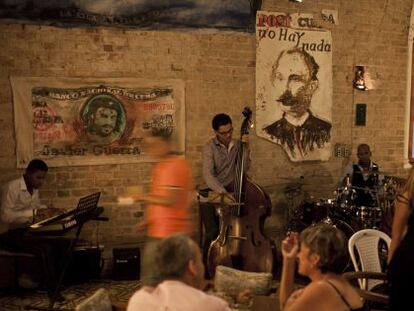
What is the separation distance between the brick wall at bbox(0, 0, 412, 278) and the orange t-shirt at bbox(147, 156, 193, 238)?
2.51m

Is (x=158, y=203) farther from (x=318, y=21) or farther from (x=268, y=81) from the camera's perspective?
(x=318, y=21)

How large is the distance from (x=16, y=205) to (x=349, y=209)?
3426 mm

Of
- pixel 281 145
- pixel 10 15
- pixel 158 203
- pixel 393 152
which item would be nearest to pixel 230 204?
pixel 158 203

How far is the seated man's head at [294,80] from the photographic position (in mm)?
6562

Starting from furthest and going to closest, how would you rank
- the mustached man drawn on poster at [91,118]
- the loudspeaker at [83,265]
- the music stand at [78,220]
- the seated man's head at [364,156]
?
the seated man's head at [364,156]
the mustached man drawn on poster at [91,118]
the loudspeaker at [83,265]
the music stand at [78,220]

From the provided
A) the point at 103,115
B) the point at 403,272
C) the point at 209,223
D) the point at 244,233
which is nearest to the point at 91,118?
the point at 103,115

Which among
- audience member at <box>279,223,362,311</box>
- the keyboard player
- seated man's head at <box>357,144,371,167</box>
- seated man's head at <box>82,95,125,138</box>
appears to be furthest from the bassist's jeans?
audience member at <box>279,223,362,311</box>

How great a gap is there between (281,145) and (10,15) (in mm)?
3546

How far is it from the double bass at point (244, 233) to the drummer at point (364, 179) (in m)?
1.66

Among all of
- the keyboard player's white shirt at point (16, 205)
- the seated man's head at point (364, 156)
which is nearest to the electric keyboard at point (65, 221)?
the keyboard player's white shirt at point (16, 205)

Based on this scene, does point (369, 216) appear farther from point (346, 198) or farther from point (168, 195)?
point (168, 195)

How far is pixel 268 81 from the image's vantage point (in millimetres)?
6500

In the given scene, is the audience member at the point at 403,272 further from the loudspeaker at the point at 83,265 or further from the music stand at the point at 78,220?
the loudspeaker at the point at 83,265

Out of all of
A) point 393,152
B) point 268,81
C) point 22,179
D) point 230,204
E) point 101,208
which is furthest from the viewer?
point 393,152
